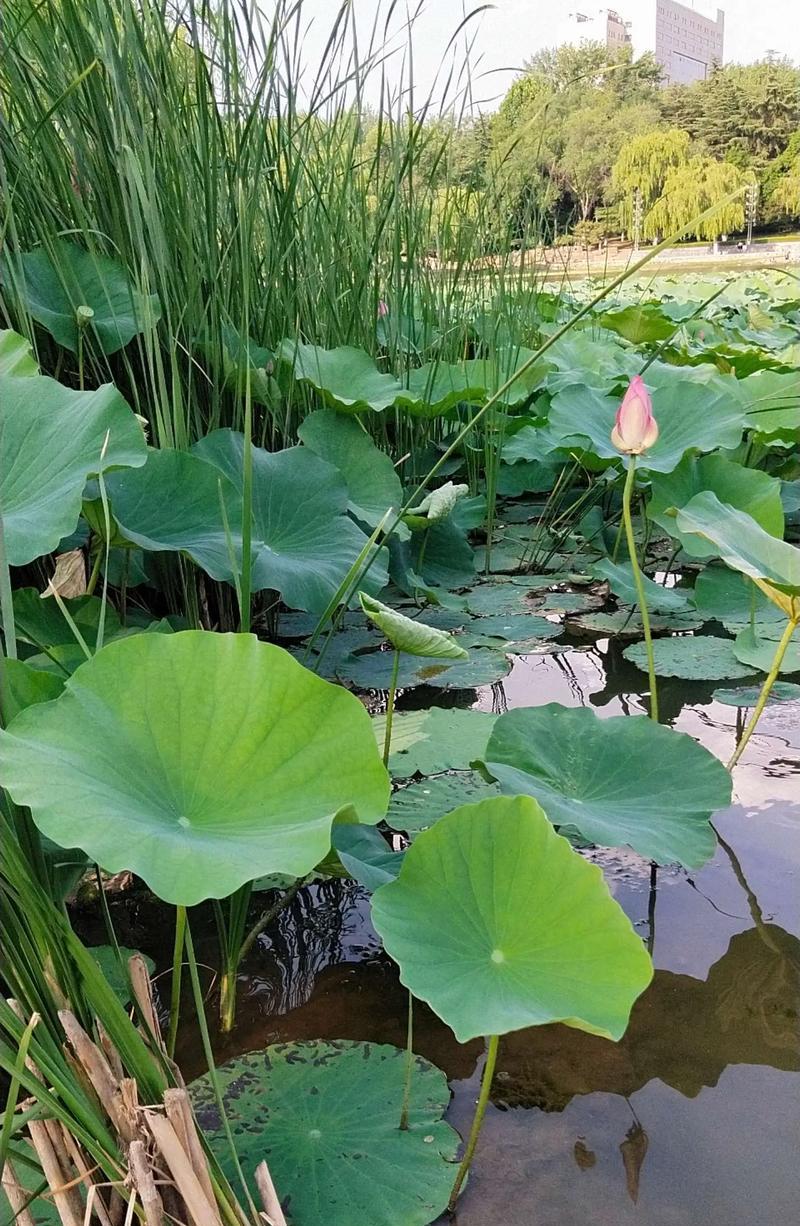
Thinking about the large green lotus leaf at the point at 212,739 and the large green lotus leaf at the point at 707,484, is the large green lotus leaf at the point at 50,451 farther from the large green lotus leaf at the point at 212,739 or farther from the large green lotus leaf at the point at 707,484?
the large green lotus leaf at the point at 707,484

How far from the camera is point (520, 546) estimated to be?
236cm

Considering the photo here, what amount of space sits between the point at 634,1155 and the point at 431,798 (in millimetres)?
450

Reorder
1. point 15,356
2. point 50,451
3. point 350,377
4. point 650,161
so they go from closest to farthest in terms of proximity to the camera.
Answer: point 50,451 → point 15,356 → point 350,377 → point 650,161

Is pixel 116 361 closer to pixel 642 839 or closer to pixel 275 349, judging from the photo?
pixel 275 349

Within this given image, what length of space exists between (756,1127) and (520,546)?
A: 5.66ft

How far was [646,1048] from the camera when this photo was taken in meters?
0.82

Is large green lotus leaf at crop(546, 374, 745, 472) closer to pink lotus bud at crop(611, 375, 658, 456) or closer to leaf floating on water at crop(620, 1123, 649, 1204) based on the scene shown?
pink lotus bud at crop(611, 375, 658, 456)

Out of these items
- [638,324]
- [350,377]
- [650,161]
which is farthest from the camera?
[650,161]

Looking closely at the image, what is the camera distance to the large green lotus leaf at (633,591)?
69.3 inches

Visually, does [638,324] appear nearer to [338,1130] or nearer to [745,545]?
[745,545]

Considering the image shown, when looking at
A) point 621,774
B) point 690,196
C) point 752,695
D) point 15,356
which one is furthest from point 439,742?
point 690,196

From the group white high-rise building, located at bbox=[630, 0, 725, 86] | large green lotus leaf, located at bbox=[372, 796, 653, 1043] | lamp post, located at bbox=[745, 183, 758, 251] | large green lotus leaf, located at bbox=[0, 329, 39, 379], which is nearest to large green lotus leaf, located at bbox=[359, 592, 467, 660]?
large green lotus leaf, located at bbox=[372, 796, 653, 1043]

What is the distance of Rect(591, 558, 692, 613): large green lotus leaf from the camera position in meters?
1.76

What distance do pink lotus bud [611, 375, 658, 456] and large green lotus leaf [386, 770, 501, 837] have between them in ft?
1.45
